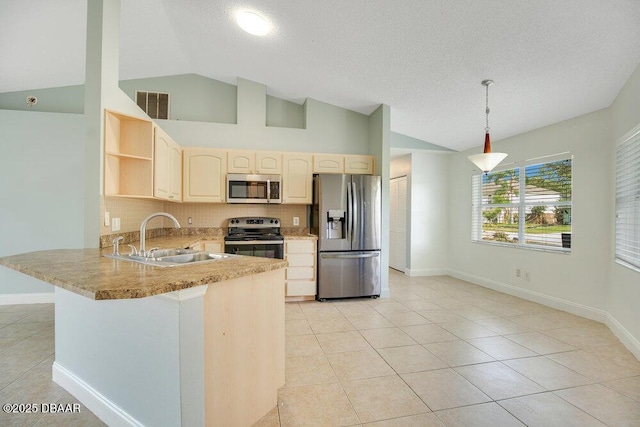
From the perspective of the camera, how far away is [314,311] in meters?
3.57

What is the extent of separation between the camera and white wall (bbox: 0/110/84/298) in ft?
11.5

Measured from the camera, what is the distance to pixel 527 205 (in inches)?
163

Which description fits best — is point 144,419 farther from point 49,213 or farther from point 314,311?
point 49,213

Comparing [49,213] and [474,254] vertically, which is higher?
[49,213]

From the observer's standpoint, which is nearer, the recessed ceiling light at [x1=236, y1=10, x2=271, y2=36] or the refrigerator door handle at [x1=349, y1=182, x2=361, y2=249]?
the recessed ceiling light at [x1=236, y1=10, x2=271, y2=36]

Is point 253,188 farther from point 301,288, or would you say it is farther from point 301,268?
point 301,288

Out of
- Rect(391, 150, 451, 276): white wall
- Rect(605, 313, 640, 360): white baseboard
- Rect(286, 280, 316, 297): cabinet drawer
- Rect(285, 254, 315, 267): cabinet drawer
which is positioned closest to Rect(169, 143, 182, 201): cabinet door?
Rect(285, 254, 315, 267): cabinet drawer

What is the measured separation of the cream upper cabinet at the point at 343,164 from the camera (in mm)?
4246

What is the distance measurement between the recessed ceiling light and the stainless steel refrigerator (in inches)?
71.4

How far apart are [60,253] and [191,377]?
150cm

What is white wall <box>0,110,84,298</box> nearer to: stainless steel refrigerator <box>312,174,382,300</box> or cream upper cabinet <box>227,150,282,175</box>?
cream upper cabinet <box>227,150,282,175</box>

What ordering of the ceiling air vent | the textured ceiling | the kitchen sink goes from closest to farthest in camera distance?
1. the kitchen sink
2. the textured ceiling
3. the ceiling air vent

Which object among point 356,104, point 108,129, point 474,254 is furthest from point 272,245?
point 474,254

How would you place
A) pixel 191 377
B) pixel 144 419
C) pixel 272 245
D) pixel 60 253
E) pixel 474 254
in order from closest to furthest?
pixel 191 377, pixel 144 419, pixel 60 253, pixel 272 245, pixel 474 254
